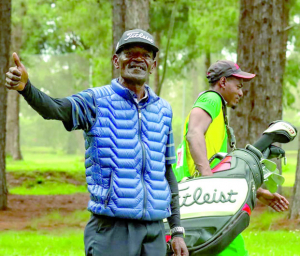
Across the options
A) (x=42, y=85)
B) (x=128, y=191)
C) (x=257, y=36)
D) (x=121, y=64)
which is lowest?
(x=128, y=191)

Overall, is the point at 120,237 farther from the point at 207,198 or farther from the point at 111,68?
the point at 111,68

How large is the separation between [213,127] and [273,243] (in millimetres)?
3830

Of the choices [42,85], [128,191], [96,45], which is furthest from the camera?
[42,85]

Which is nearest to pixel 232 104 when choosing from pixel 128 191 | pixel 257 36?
pixel 128 191

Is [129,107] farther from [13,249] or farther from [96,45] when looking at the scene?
[96,45]

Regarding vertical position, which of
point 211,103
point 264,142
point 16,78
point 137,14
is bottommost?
point 264,142

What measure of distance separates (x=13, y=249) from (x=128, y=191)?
4959mm

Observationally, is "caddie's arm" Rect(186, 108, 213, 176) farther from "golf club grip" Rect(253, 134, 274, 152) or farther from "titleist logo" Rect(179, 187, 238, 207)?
"golf club grip" Rect(253, 134, 274, 152)

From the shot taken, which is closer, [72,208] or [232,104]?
[232,104]

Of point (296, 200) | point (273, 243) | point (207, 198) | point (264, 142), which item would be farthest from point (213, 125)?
point (296, 200)

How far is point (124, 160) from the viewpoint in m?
3.37

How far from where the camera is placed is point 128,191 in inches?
132

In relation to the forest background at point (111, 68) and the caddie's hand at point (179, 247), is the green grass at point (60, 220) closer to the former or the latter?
the forest background at point (111, 68)

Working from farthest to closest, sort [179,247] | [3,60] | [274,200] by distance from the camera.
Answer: [3,60], [274,200], [179,247]
